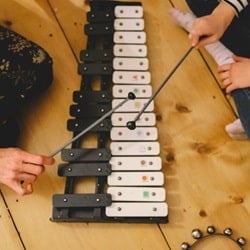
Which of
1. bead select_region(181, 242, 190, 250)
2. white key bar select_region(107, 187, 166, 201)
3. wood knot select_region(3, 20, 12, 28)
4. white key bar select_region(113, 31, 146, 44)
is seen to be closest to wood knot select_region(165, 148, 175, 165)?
white key bar select_region(107, 187, 166, 201)

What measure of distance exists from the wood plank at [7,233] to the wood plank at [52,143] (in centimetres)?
2

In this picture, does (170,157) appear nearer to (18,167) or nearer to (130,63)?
(130,63)

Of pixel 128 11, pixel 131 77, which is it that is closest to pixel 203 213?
pixel 131 77

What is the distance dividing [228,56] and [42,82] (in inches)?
20.7

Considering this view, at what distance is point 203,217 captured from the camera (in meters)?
1.17

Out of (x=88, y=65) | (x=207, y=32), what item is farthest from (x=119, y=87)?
(x=207, y=32)

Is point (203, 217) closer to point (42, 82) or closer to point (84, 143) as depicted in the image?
point (84, 143)

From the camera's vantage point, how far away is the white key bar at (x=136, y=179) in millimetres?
1148

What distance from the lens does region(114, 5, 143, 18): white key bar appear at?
1379 mm

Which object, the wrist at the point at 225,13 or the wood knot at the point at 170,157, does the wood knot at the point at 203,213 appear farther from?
the wrist at the point at 225,13

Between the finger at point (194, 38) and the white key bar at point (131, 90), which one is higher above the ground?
the finger at point (194, 38)

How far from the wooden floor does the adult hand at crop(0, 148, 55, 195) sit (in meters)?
0.11

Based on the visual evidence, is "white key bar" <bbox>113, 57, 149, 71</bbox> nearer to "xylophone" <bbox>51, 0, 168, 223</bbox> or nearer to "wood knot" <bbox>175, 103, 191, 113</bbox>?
"xylophone" <bbox>51, 0, 168, 223</bbox>

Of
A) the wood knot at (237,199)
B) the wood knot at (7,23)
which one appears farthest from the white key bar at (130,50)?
the wood knot at (237,199)
